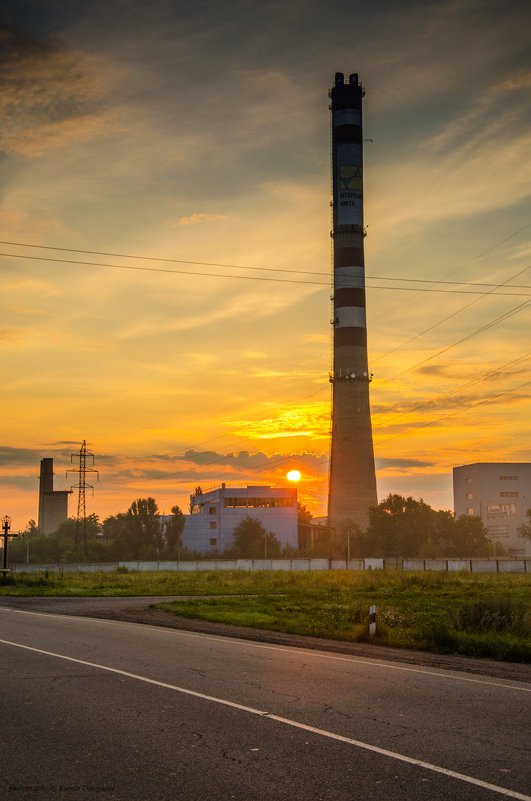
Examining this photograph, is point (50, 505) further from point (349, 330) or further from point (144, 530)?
point (349, 330)

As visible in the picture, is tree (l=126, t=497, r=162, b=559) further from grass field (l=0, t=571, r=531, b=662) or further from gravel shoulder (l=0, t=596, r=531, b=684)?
gravel shoulder (l=0, t=596, r=531, b=684)

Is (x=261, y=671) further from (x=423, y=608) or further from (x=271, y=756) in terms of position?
(x=423, y=608)

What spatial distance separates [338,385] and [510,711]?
7622 cm

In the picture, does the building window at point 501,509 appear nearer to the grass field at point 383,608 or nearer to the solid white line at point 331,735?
the grass field at point 383,608

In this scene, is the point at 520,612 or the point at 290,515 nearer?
the point at 520,612

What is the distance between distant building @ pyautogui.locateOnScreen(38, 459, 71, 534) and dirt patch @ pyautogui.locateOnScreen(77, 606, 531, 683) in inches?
5085

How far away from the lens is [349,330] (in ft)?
273

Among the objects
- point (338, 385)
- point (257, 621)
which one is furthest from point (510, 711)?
point (338, 385)

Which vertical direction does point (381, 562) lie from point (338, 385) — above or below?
below

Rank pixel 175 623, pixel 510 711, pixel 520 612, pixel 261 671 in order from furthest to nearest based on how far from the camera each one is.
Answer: pixel 175 623
pixel 520 612
pixel 261 671
pixel 510 711

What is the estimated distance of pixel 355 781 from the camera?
6.47 m

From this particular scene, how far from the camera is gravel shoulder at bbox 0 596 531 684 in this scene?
1397 cm

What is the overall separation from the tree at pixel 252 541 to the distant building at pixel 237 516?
1589 millimetres

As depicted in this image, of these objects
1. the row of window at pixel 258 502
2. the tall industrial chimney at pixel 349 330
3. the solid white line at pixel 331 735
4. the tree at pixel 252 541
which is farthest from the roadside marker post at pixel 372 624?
the row of window at pixel 258 502
